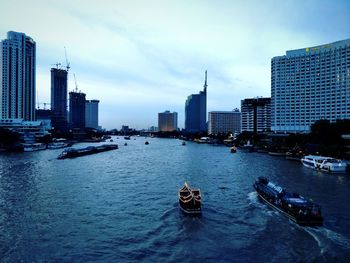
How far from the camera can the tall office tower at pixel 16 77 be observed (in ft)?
577

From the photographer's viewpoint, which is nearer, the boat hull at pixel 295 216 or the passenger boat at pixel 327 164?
the boat hull at pixel 295 216

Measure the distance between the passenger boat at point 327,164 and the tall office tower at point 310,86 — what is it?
9423 cm

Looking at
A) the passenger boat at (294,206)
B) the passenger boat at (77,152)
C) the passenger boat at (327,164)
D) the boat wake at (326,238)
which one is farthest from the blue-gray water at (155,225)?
Answer: the passenger boat at (77,152)

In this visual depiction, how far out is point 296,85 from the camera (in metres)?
165

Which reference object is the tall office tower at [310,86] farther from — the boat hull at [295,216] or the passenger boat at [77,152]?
the boat hull at [295,216]

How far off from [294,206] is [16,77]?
184 m

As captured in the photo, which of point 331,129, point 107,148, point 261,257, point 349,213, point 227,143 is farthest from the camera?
point 227,143

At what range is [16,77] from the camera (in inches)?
7057

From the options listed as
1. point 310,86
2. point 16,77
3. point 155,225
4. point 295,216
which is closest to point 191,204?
point 155,225

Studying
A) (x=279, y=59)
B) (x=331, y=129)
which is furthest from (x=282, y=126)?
(x=331, y=129)

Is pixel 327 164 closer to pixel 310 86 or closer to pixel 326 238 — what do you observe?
pixel 326 238

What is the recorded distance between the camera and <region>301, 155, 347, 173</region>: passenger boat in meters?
56.8

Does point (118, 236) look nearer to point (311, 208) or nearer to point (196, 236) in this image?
point (196, 236)

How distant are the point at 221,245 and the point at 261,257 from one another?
9.64ft
